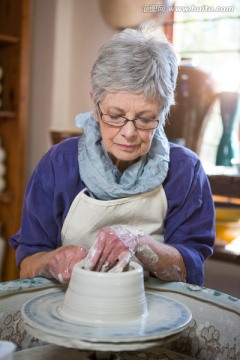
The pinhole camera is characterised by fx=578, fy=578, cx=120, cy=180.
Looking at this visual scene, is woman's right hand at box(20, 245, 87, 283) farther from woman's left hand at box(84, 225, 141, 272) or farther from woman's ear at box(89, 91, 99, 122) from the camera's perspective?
woman's ear at box(89, 91, 99, 122)

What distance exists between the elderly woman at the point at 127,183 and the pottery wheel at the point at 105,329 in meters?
0.20

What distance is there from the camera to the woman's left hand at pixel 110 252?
112cm

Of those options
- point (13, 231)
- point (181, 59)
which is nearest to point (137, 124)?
point (181, 59)

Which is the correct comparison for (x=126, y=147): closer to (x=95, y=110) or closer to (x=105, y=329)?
(x=95, y=110)

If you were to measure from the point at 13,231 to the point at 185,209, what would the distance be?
1.95 meters

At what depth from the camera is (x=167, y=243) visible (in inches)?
60.6

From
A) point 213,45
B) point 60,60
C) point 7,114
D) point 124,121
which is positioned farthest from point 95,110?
point 60,60

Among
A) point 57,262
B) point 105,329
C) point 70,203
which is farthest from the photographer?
point 70,203

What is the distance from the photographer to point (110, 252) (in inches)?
45.0

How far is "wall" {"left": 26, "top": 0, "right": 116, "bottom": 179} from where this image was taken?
11.3 feet

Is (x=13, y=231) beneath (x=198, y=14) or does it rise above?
beneath

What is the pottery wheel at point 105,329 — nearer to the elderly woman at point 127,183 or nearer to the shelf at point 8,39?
the elderly woman at point 127,183

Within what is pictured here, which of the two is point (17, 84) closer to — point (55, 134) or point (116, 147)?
point (55, 134)

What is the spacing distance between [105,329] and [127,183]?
0.53m
